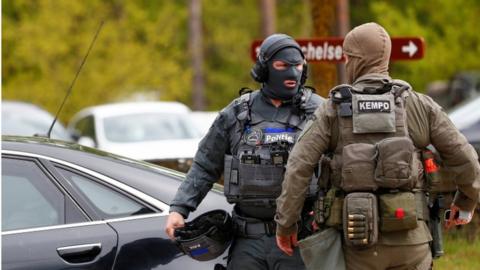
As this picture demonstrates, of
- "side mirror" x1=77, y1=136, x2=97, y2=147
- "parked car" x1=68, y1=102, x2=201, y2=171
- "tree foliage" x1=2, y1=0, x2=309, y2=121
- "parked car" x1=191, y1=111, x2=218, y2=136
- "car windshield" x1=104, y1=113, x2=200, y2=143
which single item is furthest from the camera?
"tree foliage" x1=2, y1=0, x2=309, y2=121

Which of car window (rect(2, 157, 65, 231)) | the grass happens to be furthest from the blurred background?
car window (rect(2, 157, 65, 231))

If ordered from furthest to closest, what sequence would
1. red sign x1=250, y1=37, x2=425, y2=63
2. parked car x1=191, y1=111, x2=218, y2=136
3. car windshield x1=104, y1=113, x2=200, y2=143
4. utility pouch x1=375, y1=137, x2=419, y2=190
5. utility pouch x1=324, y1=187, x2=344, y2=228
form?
parked car x1=191, y1=111, x2=218, y2=136 < car windshield x1=104, y1=113, x2=200, y2=143 < red sign x1=250, y1=37, x2=425, y2=63 < utility pouch x1=324, y1=187, x2=344, y2=228 < utility pouch x1=375, y1=137, x2=419, y2=190

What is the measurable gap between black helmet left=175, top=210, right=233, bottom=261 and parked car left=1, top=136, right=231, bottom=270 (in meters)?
0.12

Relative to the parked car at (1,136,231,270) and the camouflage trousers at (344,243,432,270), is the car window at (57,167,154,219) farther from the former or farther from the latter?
the camouflage trousers at (344,243,432,270)

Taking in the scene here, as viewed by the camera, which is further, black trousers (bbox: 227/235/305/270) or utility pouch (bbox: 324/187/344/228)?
black trousers (bbox: 227/235/305/270)

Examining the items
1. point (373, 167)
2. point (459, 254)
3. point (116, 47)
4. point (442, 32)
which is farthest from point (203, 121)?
point (373, 167)

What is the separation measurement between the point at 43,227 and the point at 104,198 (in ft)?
1.06

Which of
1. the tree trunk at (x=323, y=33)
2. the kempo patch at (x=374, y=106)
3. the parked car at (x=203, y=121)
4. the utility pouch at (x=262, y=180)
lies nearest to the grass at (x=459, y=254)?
the tree trunk at (x=323, y=33)

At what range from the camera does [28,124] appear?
660 inches

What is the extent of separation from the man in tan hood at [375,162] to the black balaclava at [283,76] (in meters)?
0.47

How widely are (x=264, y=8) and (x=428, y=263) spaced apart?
76.3 feet

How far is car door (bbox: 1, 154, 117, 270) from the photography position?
5246 millimetres

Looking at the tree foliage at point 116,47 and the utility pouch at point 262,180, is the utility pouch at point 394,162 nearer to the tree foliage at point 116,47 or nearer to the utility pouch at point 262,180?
the utility pouch at point 262,180

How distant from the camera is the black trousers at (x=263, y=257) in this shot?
16.8 feet
